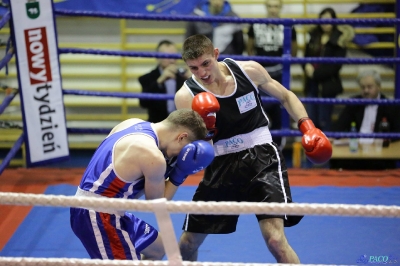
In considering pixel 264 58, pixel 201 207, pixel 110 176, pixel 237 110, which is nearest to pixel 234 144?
pixel 237 110

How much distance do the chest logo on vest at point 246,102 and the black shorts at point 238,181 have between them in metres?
0.21

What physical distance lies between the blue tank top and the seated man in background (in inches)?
122

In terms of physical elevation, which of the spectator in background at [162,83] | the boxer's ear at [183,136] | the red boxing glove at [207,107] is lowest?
the spectator in background at [162,83]

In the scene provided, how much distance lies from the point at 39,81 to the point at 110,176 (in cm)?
251

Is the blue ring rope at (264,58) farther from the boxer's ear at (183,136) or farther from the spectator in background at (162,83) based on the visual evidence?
the boxer's ear at (183,136)

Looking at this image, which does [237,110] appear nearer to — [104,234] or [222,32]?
[104,234]

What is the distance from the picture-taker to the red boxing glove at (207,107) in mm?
3016

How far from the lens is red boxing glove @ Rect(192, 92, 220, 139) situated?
3.02m

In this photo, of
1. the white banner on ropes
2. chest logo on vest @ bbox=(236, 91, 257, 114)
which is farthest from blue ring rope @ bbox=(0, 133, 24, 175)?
chest logo on vest @ bbox=(236, 91, 257, 114)

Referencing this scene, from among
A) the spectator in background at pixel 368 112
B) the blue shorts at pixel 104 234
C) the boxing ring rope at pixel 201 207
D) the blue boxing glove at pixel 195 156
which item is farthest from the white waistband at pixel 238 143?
the spectator in background at pixel 368 112

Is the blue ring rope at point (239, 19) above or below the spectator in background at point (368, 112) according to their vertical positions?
above

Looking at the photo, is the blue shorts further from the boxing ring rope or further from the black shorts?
the boxing ring rope

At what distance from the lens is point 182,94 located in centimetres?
334

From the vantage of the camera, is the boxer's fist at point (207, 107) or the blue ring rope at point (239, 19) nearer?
the boxer's fist at point (207, 107)
